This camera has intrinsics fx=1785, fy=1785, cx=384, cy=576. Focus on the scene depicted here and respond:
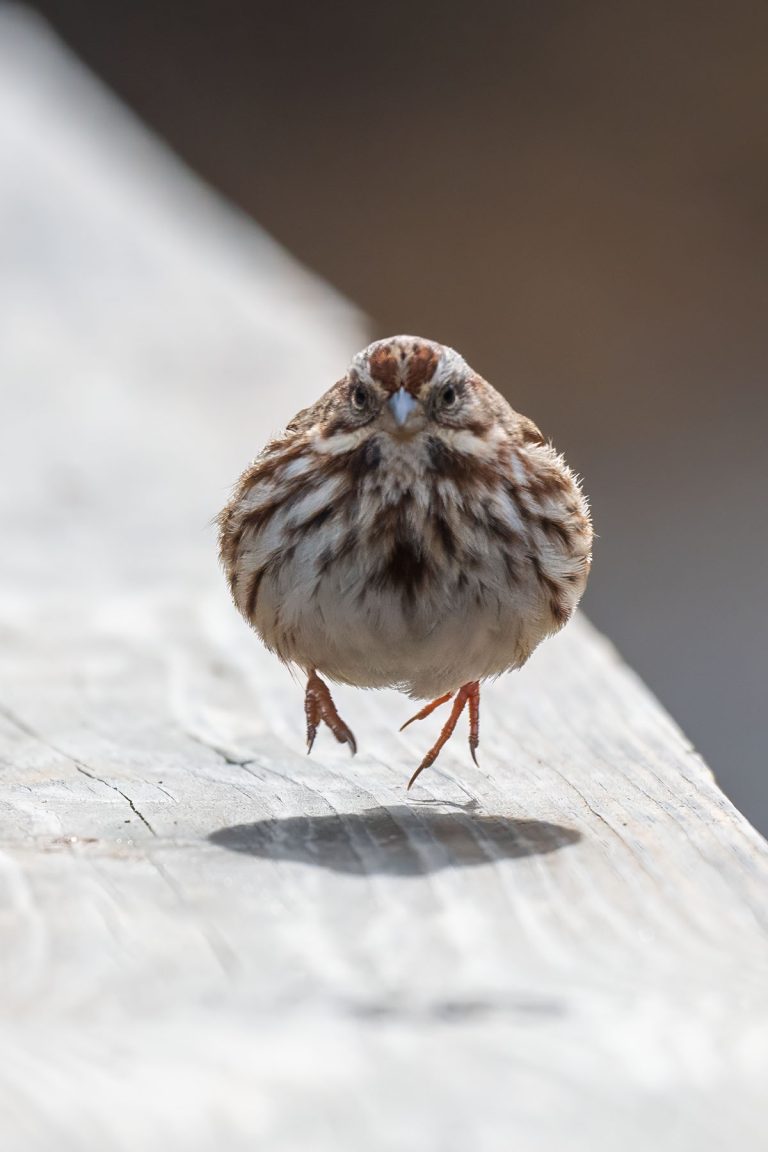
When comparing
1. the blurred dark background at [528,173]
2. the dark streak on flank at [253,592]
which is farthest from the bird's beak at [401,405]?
the blurred dark background at [528,173]

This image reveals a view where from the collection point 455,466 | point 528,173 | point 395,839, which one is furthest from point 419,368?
point 528,173

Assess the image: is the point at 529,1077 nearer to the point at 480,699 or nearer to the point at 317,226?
the point at 480,699

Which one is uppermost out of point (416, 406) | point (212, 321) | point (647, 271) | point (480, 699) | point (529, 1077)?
point (647, 271)

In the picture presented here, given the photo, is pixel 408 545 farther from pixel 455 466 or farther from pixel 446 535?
pixel 455 466

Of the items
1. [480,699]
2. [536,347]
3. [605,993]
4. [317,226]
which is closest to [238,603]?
[480,699]

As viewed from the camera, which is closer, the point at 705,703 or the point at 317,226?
the point at 705,703

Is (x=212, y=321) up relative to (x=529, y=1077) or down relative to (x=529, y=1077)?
up

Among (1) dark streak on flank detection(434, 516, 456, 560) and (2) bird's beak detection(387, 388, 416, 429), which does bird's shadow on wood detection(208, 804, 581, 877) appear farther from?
(2) bird's beak detection(387, 388, 416, 429)

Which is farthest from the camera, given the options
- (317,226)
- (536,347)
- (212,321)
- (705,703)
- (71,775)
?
(317,226)

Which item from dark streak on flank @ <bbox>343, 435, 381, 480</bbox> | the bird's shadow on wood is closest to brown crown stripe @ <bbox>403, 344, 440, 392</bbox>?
dark streak on flank @ <bbox>343, 435, 381, 480</bbox>
